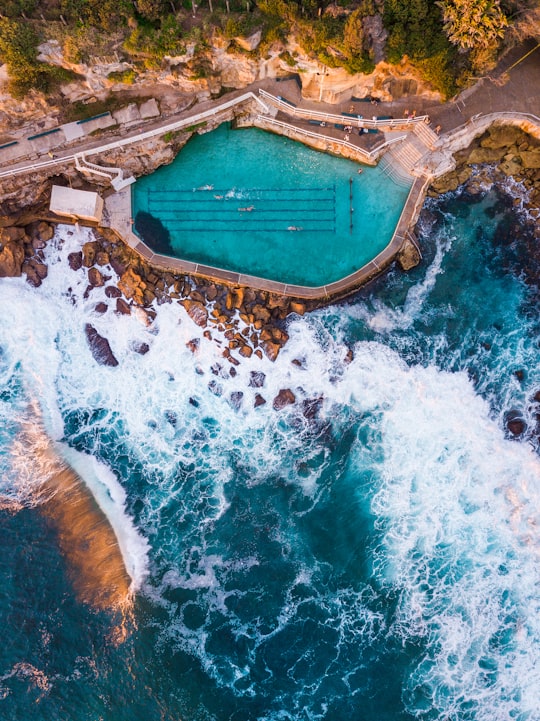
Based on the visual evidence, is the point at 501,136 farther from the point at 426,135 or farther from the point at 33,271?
the point at 33,271

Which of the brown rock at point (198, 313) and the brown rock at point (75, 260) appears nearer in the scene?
the brown rock at point (198, 313)

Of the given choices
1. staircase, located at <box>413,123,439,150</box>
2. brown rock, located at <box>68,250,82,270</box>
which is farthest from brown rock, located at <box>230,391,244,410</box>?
staircase, located at <box>413,123,439,150</box>

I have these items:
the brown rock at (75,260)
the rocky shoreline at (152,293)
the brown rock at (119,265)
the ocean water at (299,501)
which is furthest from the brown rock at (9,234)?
the brown rock at (119,265)

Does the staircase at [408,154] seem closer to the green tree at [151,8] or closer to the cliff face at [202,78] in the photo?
the cliff face at [202,78]

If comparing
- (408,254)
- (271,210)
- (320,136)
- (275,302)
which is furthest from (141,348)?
(408,254)

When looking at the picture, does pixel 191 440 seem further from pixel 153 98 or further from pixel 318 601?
pixel 153 98

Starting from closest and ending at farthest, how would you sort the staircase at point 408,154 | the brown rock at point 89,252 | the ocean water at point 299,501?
1. the ocean water at point 299,501
2. the staircase at point 408,154
3. the brown rock at point 89,252
